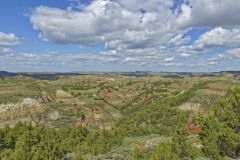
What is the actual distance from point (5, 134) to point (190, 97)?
94285mm

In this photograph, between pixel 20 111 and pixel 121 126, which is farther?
pixel 121 126

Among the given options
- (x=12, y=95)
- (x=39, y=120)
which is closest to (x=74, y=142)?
(x=39, y=120)

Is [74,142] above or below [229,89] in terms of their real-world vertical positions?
below

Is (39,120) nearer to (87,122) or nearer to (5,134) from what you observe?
(87,122)

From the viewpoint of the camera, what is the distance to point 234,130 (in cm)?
4678

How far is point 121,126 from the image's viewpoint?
130 meters

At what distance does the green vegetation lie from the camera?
Result: 46.1m

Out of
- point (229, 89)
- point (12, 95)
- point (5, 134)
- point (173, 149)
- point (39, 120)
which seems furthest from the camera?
point (12, 95)

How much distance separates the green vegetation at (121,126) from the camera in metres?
46.1

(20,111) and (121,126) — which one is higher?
(20,111)

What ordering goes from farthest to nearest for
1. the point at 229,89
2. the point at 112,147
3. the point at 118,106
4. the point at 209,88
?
the point at 118,106
the point at 209,88
the point at 112,147
the point at 229,89

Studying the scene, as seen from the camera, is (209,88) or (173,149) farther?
(209,88)

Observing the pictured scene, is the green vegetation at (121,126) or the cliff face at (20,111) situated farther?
the cliff face at (20,111)

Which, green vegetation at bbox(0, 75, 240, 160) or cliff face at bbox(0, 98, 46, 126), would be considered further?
cliff face at bbox(0, 98, 46, 126)
